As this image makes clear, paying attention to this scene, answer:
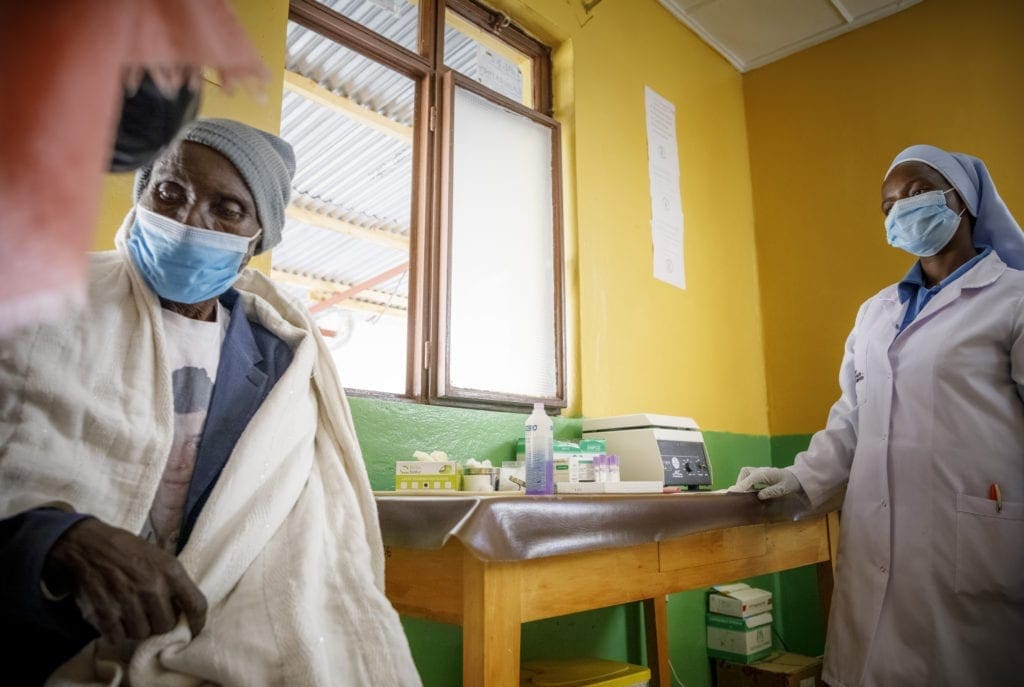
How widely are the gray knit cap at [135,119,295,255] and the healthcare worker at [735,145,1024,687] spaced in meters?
1.35

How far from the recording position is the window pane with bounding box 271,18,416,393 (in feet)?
8.33

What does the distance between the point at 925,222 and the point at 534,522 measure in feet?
4.79

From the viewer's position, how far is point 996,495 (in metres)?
1.61

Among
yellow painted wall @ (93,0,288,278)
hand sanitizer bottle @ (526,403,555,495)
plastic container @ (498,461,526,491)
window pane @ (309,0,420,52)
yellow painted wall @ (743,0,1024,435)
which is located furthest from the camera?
yellow painted wall @ (743,0,1024,435)

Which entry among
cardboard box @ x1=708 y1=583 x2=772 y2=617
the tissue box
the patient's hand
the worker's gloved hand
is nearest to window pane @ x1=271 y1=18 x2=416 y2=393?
the tissue box

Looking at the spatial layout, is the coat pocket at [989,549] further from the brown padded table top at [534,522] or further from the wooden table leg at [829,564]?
the brown padded table top at [534,522]

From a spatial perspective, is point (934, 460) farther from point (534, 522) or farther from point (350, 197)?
point (350, 197)

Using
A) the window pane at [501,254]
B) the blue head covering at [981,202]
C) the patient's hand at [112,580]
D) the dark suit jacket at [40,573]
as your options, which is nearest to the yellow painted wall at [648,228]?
the window pane at [501,254]

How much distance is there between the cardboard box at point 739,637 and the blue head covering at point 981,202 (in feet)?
5.31

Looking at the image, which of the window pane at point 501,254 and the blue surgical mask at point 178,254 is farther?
the window pane at point 501,254

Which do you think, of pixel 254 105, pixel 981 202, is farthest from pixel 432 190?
pixel 981 202

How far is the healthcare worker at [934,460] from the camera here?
159 centimetres

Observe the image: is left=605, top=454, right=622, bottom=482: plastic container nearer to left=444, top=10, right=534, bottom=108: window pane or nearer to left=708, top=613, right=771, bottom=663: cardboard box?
left=708, top=613, right=771, bottom=663: cardboard box

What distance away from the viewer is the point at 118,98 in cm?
21
